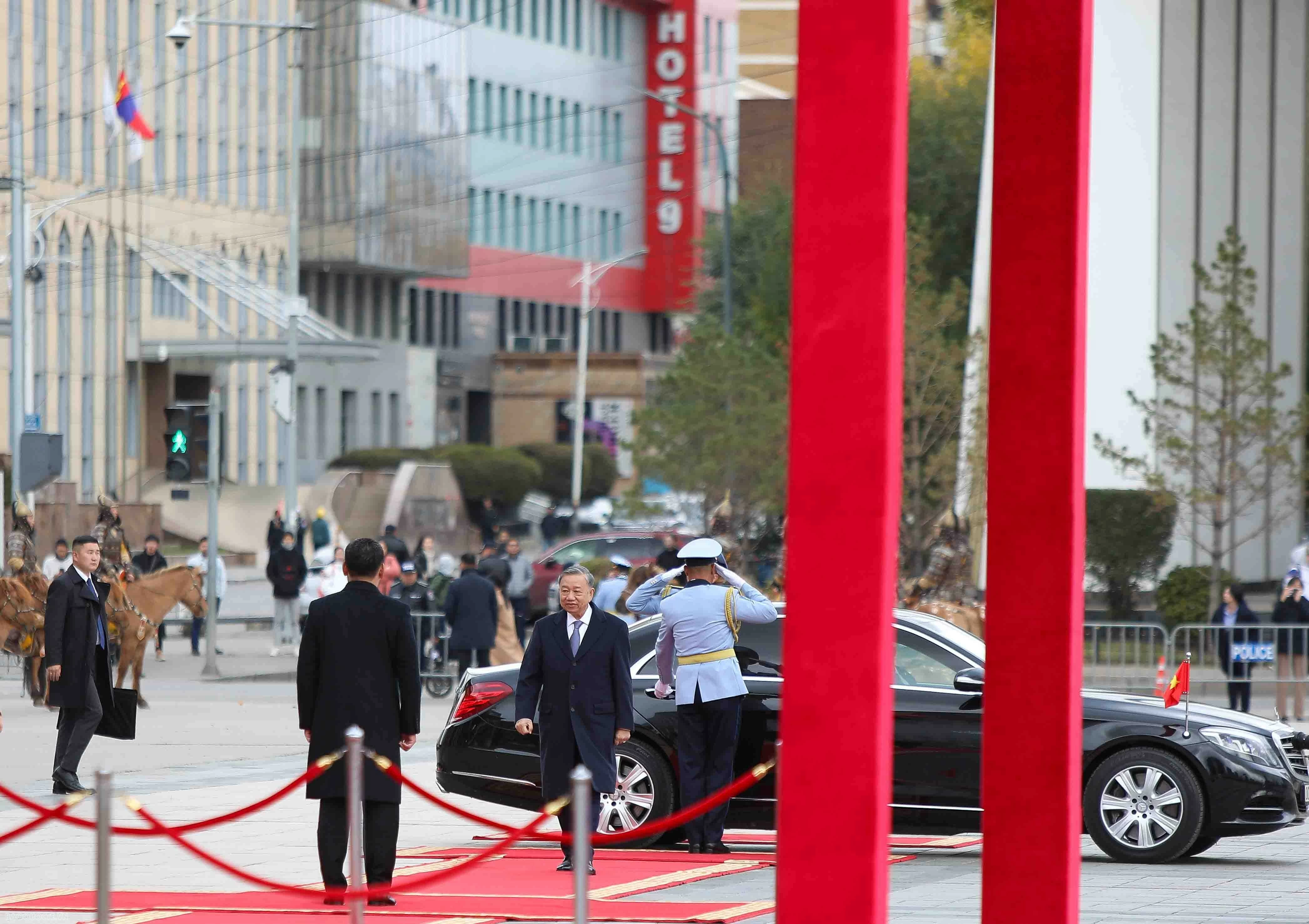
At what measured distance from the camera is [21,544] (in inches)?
1115

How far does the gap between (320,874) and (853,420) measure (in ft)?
23.1

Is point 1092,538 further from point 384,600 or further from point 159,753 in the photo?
point 384,600

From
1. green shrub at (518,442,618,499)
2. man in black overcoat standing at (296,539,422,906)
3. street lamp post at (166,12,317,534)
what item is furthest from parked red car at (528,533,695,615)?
green shrub at (518,442,618,499)

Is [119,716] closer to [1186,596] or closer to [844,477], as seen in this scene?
[844,477]

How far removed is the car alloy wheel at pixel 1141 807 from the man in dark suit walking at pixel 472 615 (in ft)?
43.6

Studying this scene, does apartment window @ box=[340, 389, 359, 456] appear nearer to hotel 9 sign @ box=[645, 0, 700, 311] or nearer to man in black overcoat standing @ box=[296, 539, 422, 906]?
hotel 9 sign @ box=[645, 0, 700, 311]

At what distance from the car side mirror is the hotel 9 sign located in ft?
275

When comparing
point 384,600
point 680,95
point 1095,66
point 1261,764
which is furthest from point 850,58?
point 680,95

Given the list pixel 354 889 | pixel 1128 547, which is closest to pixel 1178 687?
pixel 354 889

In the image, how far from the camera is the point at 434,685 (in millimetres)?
27266

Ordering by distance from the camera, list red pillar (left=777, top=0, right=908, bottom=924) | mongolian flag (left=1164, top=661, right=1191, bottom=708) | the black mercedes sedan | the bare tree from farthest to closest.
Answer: the bare tree
the black mercedes sedan
mongolian flag (left=1164, top=661, right=1191, bottom=708)
red pillar (left=777, top=0, right=908, bottom=924)

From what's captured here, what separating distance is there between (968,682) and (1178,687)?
1.14m

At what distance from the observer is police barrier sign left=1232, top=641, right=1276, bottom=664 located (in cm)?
2414

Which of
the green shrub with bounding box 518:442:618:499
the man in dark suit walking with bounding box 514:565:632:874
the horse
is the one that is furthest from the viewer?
the green shrub with bounding box 518:442:618:499
